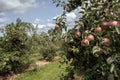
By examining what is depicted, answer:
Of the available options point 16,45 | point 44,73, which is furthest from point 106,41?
point 16,45

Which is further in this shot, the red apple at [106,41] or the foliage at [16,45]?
the foliage at [16,45]

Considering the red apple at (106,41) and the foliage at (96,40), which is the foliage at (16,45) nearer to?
the foliage at (96,40)

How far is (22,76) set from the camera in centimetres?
1664

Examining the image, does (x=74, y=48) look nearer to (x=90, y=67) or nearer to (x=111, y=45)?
(x=90, y=67)

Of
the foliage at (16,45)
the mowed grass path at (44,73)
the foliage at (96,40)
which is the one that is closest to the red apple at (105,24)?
the foliage at (96,40)

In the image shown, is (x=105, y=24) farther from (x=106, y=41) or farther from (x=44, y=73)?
(x=44, y=73)

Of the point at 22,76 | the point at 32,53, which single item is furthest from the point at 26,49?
the point at 22,76

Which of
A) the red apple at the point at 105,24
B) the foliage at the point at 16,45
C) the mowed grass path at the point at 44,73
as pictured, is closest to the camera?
the red apple at the point at 105,24

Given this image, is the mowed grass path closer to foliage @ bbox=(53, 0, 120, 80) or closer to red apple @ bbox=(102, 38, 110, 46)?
foliage @ bbox=(53, 0, 120, 80)

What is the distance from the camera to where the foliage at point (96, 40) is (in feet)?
11.8

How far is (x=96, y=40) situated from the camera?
384cm

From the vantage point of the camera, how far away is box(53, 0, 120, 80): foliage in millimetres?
3600

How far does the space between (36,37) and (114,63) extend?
15414 millimetres

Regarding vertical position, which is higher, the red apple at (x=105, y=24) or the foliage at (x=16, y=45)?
the red apple at (x=105, y=24)
